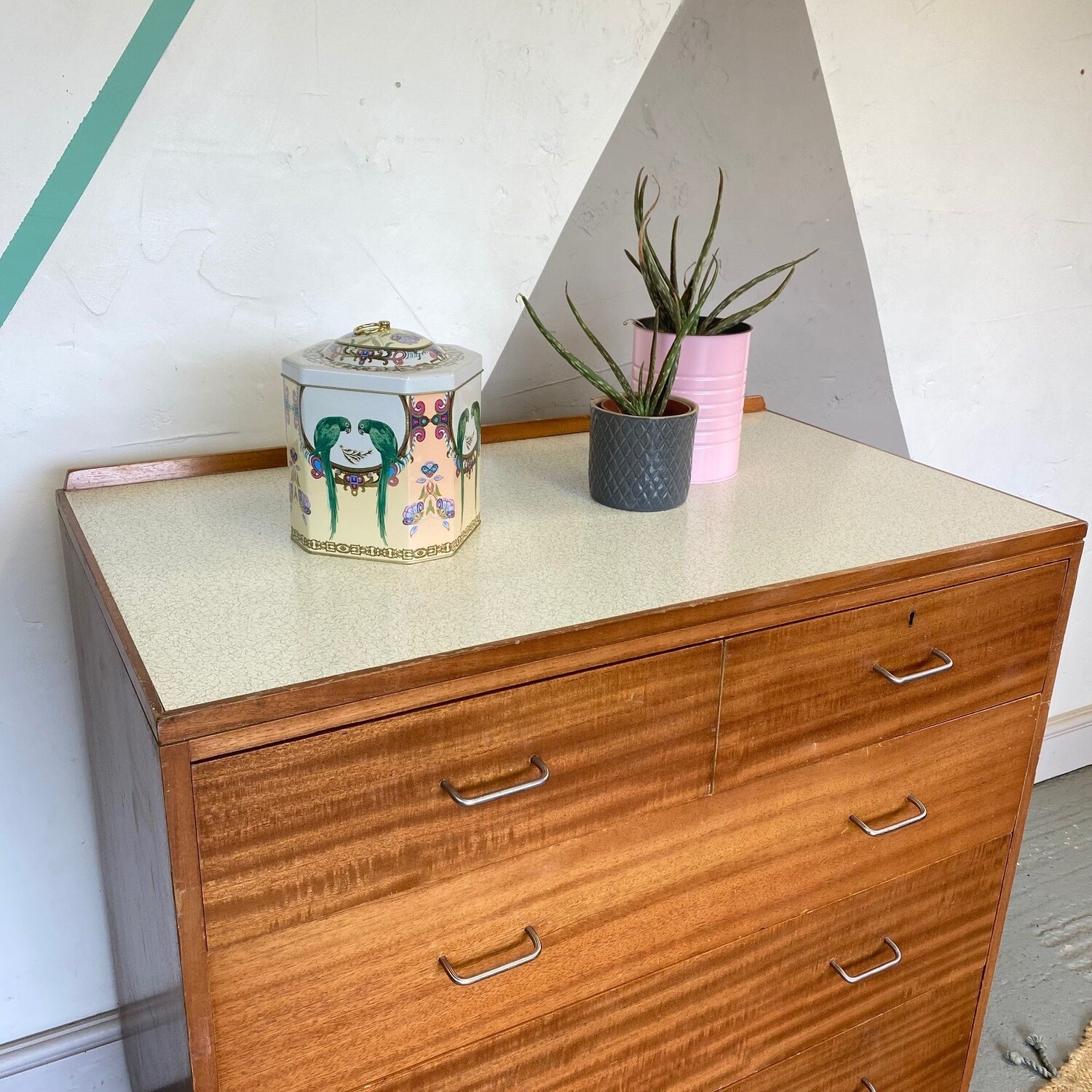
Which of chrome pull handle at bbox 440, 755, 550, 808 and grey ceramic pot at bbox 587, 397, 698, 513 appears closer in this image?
chrome pull handle at bbox 440, 755, 550, 808

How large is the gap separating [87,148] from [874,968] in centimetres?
123

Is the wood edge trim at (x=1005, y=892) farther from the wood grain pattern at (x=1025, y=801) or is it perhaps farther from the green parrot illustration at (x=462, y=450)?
the green parrot illustration at (x=462, y=450)

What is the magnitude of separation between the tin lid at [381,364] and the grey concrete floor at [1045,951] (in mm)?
1333

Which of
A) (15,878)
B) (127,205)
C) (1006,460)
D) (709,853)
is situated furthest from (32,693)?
(1006,460)

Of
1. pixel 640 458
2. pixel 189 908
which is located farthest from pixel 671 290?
pixel 189 908

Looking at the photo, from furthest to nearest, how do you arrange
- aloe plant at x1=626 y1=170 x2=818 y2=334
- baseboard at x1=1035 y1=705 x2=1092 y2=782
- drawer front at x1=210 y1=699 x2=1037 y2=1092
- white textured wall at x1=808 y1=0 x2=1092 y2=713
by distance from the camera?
baseboard at x1=1035 y1=705 x2=1092 y2=782
white textured wall at x1=808 y1=0 x2=1092 y2=713
aloe plant at x1=626 y1=170 x2=818 y2=334
drawer front at x1=210 y1=699 x2=1037 y2=1092

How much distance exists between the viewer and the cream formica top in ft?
2.52

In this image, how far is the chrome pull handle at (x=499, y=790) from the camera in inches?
31.0

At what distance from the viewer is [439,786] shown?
0.79 metres

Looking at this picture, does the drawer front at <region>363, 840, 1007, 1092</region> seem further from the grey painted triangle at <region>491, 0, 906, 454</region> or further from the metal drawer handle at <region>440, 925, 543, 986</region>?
the grey painted triangle at <region>491, 0, 906, 454</region>

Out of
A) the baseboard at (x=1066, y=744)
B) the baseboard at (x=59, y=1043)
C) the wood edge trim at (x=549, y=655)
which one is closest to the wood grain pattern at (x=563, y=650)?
the wood edge trim at (x=549, y=655)

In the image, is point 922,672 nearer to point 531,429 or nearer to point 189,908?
point 531,429

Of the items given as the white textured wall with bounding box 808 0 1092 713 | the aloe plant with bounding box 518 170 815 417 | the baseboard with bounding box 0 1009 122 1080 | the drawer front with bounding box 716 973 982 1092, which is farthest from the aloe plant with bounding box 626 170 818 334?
the baseboard with bounding box 0 1009 122 1080

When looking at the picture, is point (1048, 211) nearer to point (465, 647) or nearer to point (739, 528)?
point (739, 528)
